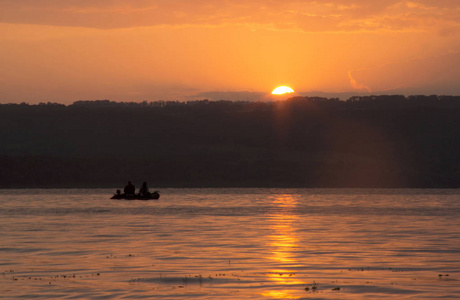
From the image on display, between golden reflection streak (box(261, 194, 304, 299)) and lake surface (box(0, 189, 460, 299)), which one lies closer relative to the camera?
golden reflection streak (box(261, 194, 304, 299))

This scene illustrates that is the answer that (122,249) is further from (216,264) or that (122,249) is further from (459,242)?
(459,242)

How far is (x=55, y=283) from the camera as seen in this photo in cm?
2694

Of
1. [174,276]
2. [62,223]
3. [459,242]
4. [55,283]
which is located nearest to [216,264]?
[174,276]

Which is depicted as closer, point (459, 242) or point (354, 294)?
point (354, 294)

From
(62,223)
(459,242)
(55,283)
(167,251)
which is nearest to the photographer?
(55,283)

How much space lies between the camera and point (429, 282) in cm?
2695

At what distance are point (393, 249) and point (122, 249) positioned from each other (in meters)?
11.5

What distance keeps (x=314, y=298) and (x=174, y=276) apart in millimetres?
6068

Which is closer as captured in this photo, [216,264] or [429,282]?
[429,282]

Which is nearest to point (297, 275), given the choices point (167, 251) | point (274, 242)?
point (167, 251)

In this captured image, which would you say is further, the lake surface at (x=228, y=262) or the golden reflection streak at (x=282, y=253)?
the lake surface at (x=228, y=262)

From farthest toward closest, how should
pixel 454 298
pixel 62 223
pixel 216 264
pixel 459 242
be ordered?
1. pixel 62 223
2. pixel 459 242
3. pixel 216 264
4. pixel 454 298

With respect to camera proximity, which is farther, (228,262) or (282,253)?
(282,253)

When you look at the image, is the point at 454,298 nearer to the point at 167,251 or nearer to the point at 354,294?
the point at 354,294
